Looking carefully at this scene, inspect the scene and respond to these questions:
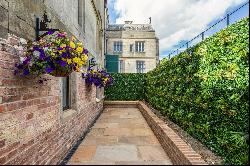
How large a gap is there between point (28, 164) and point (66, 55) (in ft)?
5.53

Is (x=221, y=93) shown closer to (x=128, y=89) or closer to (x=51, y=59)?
(x=51, y=59)

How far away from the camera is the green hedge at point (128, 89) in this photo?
1803 cm

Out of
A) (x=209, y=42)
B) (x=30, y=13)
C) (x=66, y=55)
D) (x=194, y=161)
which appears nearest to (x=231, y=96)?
(x=194, y=161)

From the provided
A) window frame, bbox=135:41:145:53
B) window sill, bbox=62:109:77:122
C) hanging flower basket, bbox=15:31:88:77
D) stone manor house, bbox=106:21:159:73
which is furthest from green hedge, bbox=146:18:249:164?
window frame, bbox=135:41:145:53

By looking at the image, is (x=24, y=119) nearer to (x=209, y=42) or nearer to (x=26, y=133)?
(x=26, y=133)

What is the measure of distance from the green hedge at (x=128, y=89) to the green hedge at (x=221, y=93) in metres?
11.9

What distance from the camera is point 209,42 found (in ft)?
15.7

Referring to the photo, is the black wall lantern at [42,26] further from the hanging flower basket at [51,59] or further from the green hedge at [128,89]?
the green hedge at [128,89]

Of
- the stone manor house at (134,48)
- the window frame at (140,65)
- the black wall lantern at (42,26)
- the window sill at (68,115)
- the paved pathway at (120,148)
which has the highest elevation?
the stone manor house at (134,48)

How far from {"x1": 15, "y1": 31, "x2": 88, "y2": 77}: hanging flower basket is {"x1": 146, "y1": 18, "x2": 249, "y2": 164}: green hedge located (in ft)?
7.51

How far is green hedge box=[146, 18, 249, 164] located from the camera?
11.2ft

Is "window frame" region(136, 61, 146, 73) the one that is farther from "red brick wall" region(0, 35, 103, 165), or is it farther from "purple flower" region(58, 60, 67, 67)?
"purple flower" region(58, 60, 67, 67)

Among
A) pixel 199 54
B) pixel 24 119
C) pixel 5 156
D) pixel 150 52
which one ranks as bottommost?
pixel 5 156

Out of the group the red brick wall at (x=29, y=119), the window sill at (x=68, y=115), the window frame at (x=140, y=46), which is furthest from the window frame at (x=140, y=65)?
the red brick wall at (x=29, y=119)
